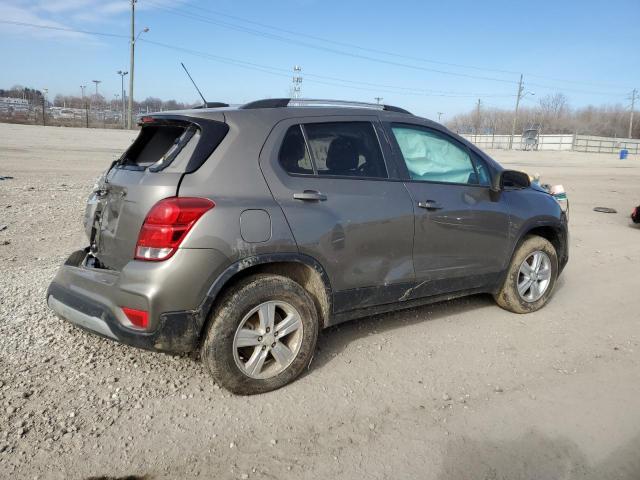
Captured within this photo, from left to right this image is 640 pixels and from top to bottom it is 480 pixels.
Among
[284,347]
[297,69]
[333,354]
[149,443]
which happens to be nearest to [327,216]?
[284,347]

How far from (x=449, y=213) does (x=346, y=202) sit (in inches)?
40.0

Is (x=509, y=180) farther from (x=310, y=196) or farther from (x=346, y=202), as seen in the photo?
(x=310, y=196)

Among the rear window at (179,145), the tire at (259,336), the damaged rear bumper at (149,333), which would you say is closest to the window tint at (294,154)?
the rear window at (179,145)

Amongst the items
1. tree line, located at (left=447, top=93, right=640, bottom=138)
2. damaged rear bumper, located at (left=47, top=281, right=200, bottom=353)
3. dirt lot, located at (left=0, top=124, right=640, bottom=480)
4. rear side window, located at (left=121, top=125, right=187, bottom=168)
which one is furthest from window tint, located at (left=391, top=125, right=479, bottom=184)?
tree line, located at (left=447, top=93, right=640, bottom=138)

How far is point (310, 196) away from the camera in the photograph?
3.38 metres

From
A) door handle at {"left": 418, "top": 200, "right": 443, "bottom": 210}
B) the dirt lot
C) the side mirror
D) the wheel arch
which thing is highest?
the side mirror

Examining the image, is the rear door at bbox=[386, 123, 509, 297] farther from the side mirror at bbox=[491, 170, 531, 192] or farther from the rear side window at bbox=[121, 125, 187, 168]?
the rear side window at bbox=[121, 125, 187, 168]

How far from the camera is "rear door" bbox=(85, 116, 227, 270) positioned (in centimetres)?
305

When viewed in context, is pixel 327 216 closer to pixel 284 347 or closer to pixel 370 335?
pixel 284 347

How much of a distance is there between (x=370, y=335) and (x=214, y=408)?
5.18 ft

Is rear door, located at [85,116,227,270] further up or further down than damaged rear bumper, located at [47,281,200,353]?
further up

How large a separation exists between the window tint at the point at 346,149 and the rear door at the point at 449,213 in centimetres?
22

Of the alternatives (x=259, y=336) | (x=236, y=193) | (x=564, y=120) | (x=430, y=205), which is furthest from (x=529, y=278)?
(x=564, y=120)

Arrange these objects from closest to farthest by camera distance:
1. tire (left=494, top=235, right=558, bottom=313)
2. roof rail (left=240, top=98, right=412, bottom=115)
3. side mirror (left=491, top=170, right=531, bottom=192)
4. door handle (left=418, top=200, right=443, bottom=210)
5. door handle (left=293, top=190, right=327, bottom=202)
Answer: door handle (left=293, top=190, right=327, bottom=202) < roof rail (left=240, top=98, right=412, bottom=115) < door handle (left=418, top=200, right=443, bottom=210) < side mirror (left=491, top=170, right=531, bottom=192) < tire (left=494, top=235, right=558, bottom=313)
